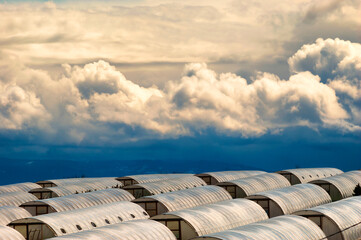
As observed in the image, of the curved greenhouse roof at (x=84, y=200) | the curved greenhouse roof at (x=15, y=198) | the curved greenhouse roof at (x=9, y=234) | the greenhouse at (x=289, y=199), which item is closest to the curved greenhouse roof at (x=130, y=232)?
the curved greenhouse roof at (x=9, y=234)

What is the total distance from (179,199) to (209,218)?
54.5ft

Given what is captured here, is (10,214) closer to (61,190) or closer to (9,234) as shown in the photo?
(9,234)

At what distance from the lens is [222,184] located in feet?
313

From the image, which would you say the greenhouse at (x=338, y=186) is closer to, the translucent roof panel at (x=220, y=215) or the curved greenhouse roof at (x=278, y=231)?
the translucent roof panel at (x=220, y=215)

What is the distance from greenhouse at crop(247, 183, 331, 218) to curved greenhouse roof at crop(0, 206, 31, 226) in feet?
80.8

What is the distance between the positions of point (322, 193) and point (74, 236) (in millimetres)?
47918

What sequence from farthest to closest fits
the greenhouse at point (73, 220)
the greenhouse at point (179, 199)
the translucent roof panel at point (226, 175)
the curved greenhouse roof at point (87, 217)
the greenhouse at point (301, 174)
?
the greenhouse at point (301, 174)
the translucent roof panel at point (226, 175)
the greenhouse at point (179, 199)
the curved greenhouse roof at point (87, 217)
the greenhouse at point (73, 220)

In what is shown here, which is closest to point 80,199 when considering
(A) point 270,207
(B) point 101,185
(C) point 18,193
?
(C) point 18,193

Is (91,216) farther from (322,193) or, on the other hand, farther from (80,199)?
(322,193)

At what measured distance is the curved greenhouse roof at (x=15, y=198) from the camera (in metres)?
85.5

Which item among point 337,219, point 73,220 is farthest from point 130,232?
point 337,219

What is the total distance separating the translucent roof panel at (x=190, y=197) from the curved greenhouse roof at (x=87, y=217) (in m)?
5.79

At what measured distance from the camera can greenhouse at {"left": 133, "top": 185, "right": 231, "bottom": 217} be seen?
245 feet

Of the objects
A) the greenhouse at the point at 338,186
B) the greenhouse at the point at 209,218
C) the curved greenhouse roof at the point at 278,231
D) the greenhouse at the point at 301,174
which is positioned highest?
the greenhouse at the point at 301,174
